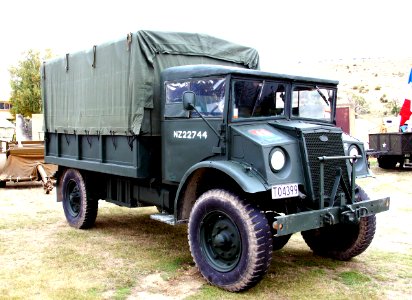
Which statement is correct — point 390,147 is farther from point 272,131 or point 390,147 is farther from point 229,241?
point 229,241

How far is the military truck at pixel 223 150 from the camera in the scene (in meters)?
5.11

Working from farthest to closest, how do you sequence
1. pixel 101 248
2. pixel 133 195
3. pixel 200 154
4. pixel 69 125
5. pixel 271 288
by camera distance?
pixel 69 125 → pixel 133 195 → pixel 101 248 → pixel 200 154 → pixel 271 288

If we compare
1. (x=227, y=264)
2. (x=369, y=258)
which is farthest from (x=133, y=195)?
(x=369, y=258)

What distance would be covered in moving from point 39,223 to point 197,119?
→ 4.48 metres

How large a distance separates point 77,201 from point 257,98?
4244mm

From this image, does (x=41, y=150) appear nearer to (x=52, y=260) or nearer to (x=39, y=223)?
(x=39, y=223)

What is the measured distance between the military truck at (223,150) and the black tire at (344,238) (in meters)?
0.01

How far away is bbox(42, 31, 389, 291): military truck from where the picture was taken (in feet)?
16.8

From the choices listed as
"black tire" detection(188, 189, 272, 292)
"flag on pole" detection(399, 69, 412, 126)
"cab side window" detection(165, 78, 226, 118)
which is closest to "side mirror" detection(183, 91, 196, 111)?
"cab side window" detection(165, 78, 226, 118)

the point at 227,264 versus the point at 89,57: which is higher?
the point at 89,57

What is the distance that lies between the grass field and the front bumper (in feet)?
2.29

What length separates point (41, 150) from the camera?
14438 millimetres

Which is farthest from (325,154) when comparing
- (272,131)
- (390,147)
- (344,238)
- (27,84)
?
(27,84)

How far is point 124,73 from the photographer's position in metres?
6.89
